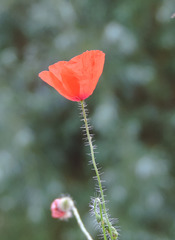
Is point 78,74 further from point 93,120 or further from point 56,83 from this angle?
point 93,120

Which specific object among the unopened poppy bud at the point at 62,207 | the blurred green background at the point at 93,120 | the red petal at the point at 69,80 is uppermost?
the blurred green background at the point at 93,120

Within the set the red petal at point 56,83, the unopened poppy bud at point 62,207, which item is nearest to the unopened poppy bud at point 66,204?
the unopened poppy bud at point 62,207

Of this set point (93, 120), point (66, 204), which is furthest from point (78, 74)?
point (93, 120)

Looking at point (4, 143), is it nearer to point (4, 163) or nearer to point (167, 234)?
point (4, 163)

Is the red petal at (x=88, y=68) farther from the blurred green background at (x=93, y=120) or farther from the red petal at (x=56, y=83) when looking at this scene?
the blurred green background at (x=93, y=120)

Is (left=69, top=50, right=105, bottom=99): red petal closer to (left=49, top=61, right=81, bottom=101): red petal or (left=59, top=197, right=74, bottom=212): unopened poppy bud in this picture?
(left=49, top=61, right=81, bottom=101): red petal

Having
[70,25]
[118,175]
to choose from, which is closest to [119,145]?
[118,175]

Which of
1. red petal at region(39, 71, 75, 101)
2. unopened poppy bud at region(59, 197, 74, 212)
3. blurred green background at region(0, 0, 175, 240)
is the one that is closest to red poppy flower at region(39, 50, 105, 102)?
red petal at region(39, 71, 75, 101)
